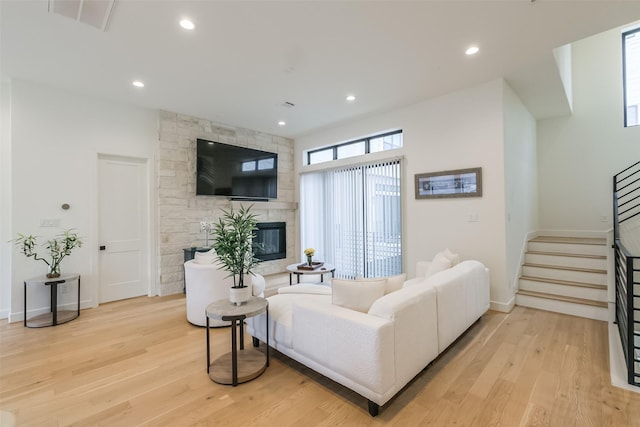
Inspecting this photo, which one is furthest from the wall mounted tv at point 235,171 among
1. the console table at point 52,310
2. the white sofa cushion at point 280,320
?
the white sofa cushion at point 280,320

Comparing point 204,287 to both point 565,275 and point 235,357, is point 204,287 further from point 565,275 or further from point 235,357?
point 565,275

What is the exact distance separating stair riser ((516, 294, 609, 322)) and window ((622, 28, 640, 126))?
3.76 m

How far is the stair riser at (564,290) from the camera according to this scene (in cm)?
356

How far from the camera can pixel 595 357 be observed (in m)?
2.51

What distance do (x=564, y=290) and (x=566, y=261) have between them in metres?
0.65

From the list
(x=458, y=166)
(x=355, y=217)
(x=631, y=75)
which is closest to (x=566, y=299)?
(x=458, y=166)

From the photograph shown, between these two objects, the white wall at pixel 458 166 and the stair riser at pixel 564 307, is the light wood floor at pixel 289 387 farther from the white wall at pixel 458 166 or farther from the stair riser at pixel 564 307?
the white wall at pixel 458 166

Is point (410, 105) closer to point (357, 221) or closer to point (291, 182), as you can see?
point (357, 221)

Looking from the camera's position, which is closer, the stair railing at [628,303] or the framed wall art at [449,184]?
the stair railing at [628,303]

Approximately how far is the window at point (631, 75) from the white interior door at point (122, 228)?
8.43 m

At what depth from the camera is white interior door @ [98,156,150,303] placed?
4324 millimetres

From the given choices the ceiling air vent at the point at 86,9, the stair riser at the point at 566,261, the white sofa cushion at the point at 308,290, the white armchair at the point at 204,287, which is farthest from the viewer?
the stair riser at the point at 566,261

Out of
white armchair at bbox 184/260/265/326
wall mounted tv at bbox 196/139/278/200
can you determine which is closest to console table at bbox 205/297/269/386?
white armchair at bbox 184/260/265/326

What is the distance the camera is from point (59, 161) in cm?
394
